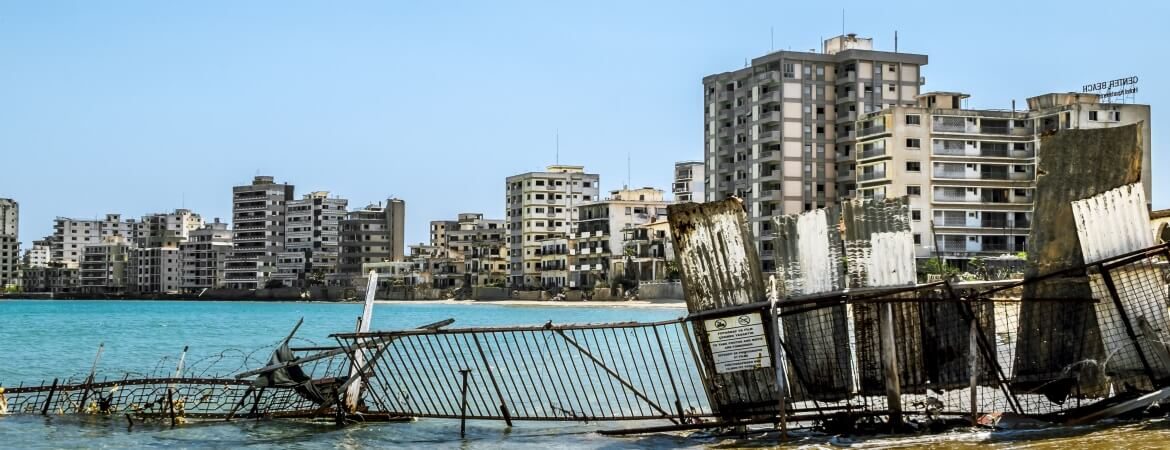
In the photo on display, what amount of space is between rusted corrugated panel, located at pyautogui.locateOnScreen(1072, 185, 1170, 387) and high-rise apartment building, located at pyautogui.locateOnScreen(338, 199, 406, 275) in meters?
171

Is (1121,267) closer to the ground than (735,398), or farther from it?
farther from it

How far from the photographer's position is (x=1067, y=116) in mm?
97312

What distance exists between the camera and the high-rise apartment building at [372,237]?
183250mm

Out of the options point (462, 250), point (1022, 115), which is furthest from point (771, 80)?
point (462, 250)

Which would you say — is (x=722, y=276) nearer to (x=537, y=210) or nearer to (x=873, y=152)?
(x=873, y=152)

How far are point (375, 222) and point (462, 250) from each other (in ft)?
52.8

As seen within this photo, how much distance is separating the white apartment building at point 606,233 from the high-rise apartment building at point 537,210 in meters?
11.2

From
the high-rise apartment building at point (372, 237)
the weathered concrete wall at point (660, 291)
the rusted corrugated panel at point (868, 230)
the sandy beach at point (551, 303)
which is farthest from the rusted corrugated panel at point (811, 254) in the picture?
the high-rise apartment building at point (372, 237)

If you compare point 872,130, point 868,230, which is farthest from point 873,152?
point 868,230

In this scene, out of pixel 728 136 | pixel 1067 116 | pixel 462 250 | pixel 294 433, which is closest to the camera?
pixel 294 433

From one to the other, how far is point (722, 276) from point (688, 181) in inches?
5077

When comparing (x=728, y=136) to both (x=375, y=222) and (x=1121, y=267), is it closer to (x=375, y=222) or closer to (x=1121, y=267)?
(x=375, y=222)

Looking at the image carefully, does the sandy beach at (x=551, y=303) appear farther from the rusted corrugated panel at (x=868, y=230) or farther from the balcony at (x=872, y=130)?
the rusted corrugated panel at (x=868, y=230)

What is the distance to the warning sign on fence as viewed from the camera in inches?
614
